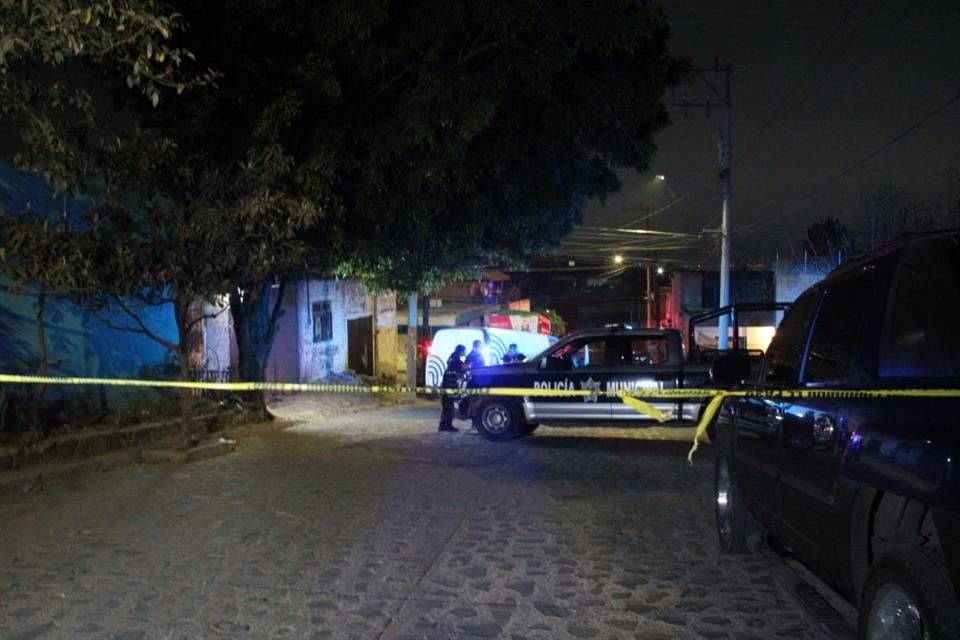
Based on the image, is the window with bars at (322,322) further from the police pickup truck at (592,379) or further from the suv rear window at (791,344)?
the suv rear window at (791,344)

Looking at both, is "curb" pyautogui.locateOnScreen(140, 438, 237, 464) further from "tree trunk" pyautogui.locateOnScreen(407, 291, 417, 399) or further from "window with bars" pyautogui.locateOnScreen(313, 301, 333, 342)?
"tree trunk" pyautogui.locateOnScreen(407, 291, 417, 399)

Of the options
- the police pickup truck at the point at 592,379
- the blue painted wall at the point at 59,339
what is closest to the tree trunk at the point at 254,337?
the blue painted wall at the point at 59,339

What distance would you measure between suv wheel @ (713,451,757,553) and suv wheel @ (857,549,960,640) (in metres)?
2.42

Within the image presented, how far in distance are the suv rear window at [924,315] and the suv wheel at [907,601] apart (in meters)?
0.72

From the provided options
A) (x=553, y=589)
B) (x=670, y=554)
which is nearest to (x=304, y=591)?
(x=553, y=589)

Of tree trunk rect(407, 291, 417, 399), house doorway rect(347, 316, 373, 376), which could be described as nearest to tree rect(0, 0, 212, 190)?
tree trunk rect(407, 291, 417, 399)

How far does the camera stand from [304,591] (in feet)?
17.1

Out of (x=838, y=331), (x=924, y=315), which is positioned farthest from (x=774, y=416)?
(x=924, y=315)

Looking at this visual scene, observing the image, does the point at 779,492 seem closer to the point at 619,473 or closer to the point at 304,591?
the point at 304,591

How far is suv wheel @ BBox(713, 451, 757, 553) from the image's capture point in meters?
5.81

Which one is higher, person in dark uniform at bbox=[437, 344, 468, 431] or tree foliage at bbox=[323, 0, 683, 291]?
tree foliage at bbox=[323, 0, 683, 291]

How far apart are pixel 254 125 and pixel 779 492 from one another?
834 centimetres

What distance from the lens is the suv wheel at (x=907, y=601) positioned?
2684 millimetres

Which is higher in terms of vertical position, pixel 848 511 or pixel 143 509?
pixel 848 511
